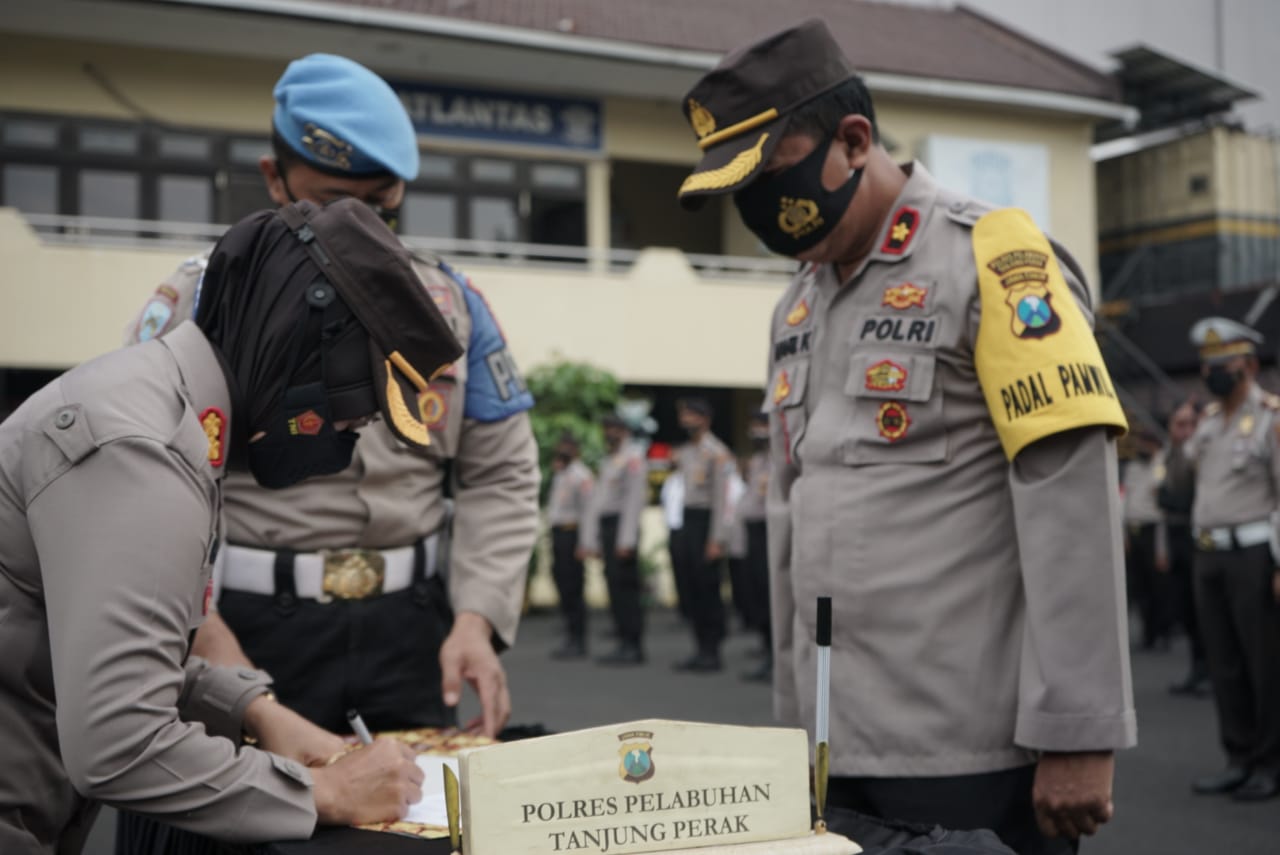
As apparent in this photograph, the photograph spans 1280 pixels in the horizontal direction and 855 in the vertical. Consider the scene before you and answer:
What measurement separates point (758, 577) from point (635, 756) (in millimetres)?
8819

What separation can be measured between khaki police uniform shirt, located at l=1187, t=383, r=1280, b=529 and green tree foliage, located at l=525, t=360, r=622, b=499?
7.75 m

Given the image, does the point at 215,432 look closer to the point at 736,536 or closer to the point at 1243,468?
the point at 1243,468

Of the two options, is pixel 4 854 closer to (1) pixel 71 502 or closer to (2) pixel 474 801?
(1) pixel 71 502

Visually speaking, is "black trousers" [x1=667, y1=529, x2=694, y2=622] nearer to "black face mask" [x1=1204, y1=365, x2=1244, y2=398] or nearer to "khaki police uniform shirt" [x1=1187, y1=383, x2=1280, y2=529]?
"khaki police uniform shirt" [x1=1187, y1=383, x2=1280, y2=529]

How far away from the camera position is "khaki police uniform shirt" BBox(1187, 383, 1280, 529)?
571 centimetres

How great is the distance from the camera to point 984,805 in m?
1.79

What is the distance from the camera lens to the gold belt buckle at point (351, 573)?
205 cm

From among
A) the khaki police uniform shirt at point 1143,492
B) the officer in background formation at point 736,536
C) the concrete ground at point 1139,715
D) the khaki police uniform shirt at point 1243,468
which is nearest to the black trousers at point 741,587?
the officer in background formation at point 736,536

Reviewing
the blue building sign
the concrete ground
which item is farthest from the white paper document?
the blue building sign

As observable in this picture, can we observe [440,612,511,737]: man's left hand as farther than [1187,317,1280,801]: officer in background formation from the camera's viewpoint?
No

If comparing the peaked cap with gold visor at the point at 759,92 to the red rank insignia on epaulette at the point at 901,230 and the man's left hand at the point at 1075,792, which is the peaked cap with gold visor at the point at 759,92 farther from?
the man's left hand at the point at 1075,792

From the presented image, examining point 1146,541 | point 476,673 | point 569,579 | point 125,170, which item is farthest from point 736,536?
point 476,673

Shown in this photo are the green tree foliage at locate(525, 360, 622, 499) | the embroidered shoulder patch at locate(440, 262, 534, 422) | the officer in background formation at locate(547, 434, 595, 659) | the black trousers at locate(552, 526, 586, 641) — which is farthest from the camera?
the green tree foliage at locate(525, 360, 622, 499)

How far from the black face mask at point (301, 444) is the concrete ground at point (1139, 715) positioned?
324 cm
